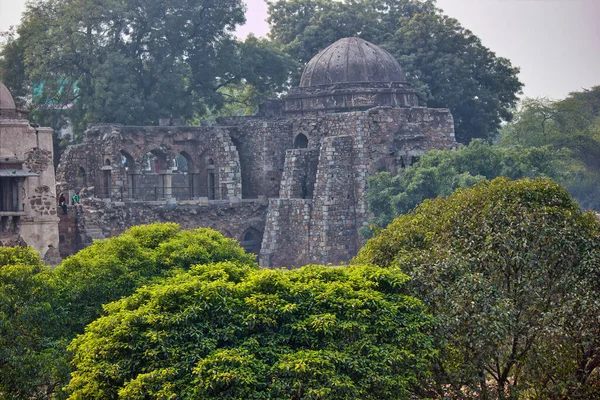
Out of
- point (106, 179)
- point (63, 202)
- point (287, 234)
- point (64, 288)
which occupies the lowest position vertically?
point (64, 288)

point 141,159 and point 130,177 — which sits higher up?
point 141,159

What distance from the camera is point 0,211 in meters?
27.6

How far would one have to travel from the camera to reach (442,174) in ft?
101

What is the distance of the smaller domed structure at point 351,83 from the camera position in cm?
3475

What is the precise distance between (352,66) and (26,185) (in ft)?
39.3

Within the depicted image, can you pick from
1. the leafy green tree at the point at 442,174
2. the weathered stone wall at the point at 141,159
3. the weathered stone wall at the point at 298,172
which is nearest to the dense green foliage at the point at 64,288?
the leafy green tree at the point at 442,174

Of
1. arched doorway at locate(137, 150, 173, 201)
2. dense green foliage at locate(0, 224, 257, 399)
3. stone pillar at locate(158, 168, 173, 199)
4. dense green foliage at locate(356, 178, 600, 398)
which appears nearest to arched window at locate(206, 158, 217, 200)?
arched doorway at locate(137, 150, 173, 201)

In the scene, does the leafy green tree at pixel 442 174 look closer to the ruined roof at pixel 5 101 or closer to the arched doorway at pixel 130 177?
the arched doorway at pixel 130 177

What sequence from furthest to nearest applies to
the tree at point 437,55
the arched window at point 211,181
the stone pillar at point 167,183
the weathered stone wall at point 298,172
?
1. the tree at point 437,55
2. the arched window at point 211,181
3. the stone pillar at point 167,183
4. the weathered stone wall at point 298,172

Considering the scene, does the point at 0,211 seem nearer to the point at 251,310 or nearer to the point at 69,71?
the point at 69,71

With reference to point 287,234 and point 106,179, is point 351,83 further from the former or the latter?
point 106,179

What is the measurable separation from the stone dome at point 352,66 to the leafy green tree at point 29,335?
18.3 m

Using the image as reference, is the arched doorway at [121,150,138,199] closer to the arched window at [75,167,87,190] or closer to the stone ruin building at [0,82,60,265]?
the arched window at [75,167,87,190]

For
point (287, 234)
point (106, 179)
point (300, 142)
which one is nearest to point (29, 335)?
point (287, 234)
